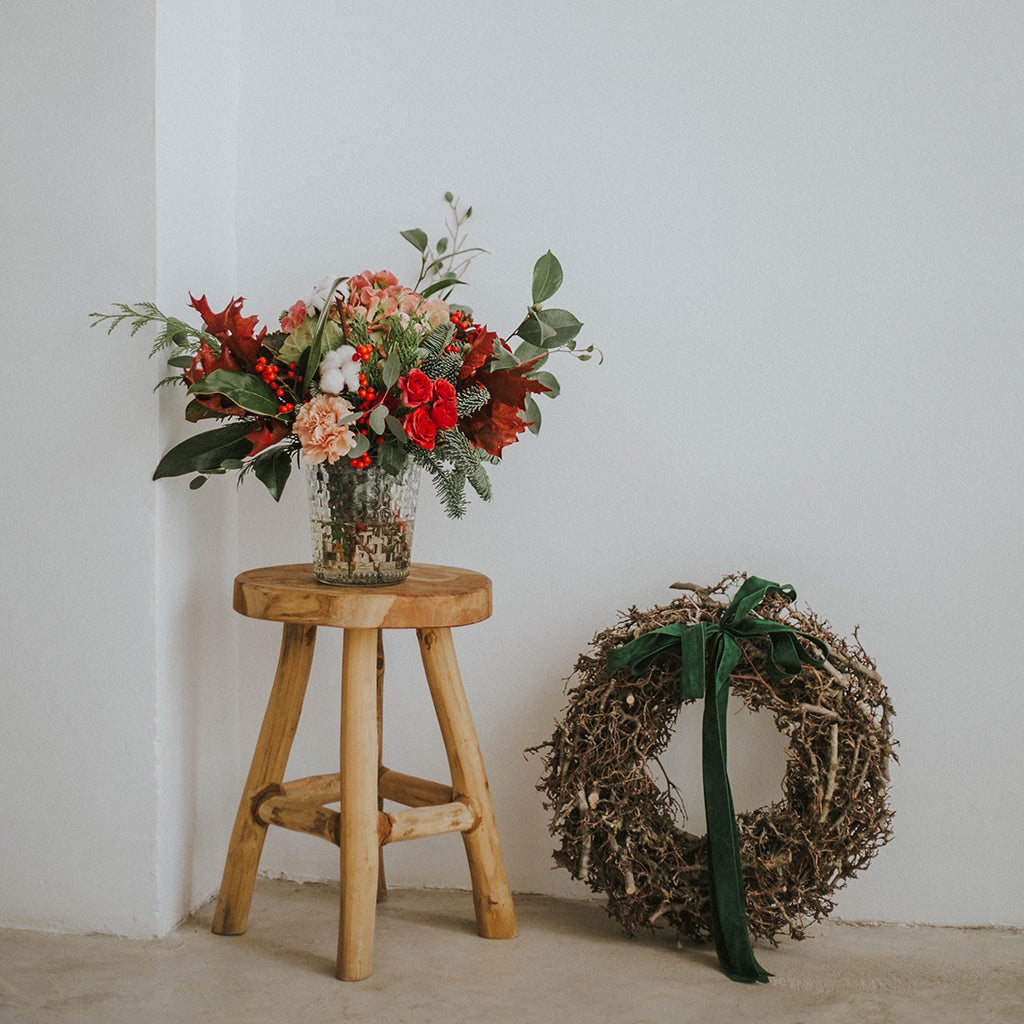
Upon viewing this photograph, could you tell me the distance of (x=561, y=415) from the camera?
174cm

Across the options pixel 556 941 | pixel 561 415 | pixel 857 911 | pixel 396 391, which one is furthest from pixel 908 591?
pixel 396 391

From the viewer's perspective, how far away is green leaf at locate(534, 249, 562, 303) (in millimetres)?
1438

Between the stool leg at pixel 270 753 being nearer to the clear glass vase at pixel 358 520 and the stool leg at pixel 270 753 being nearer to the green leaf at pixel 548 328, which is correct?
the clear glass vase at pixel 358 520

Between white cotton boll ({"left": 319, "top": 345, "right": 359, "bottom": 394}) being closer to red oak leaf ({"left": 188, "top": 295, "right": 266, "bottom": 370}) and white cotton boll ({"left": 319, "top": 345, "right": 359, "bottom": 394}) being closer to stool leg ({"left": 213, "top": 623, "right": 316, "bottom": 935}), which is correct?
red oak leaf ({"left": 188, "top": 295, "right": 266, "bottom": 370})

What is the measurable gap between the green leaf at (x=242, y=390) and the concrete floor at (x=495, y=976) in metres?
0.83

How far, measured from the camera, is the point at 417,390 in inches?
51.7

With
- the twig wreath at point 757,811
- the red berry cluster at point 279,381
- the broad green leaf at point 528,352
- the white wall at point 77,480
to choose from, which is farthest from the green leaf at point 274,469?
the twig wreath at point 757,811

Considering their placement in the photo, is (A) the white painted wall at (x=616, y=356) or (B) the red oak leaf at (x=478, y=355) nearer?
(B) the red oak leaf at (x=478, y=355)

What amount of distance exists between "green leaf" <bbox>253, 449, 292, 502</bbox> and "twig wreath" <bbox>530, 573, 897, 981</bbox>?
21.9 inches

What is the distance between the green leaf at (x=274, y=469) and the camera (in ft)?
4.73

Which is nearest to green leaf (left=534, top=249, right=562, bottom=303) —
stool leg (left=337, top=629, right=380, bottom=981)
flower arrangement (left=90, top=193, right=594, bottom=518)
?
flower arrangement (left=90, top=193, right=594, bottom=518)

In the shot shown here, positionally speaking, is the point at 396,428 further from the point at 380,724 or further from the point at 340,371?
the point at 380,724

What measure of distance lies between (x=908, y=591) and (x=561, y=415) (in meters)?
0.66

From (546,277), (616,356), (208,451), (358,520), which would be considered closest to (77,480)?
(208,451)
